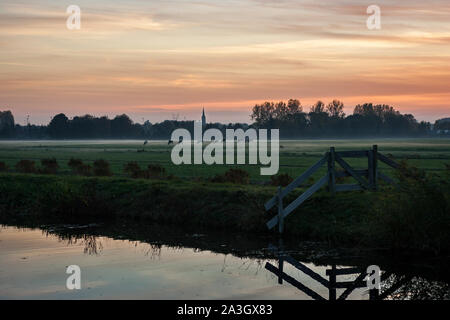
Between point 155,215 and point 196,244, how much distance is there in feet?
21.0

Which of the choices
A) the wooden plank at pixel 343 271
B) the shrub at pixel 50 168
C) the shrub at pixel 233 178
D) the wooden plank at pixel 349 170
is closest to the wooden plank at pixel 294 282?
the wooden plank at pixel 343 271

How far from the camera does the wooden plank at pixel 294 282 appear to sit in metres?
15.9

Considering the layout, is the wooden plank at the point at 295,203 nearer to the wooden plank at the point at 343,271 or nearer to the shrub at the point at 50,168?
the wooden plank at the point at 343,271

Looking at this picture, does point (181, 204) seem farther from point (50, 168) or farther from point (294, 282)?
point (50, 168)

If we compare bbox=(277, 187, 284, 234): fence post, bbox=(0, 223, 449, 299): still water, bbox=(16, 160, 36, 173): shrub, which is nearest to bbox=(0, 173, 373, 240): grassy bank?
bbox=(277, 187, 284, 234): fence post

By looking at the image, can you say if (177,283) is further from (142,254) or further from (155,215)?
(155,215)

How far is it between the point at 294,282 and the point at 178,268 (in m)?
3.81

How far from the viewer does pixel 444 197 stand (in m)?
19.1

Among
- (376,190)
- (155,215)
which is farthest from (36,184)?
(376,190)

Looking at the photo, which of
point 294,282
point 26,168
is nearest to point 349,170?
point 294,282

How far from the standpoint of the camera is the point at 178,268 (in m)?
18.9

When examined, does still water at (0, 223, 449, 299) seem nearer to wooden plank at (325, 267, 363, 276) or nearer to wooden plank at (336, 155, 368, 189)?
wooden plank at (325, 267, 363, 276)

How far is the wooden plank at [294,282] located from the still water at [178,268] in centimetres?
3

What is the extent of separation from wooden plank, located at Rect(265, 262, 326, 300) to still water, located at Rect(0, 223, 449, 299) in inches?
1.0
